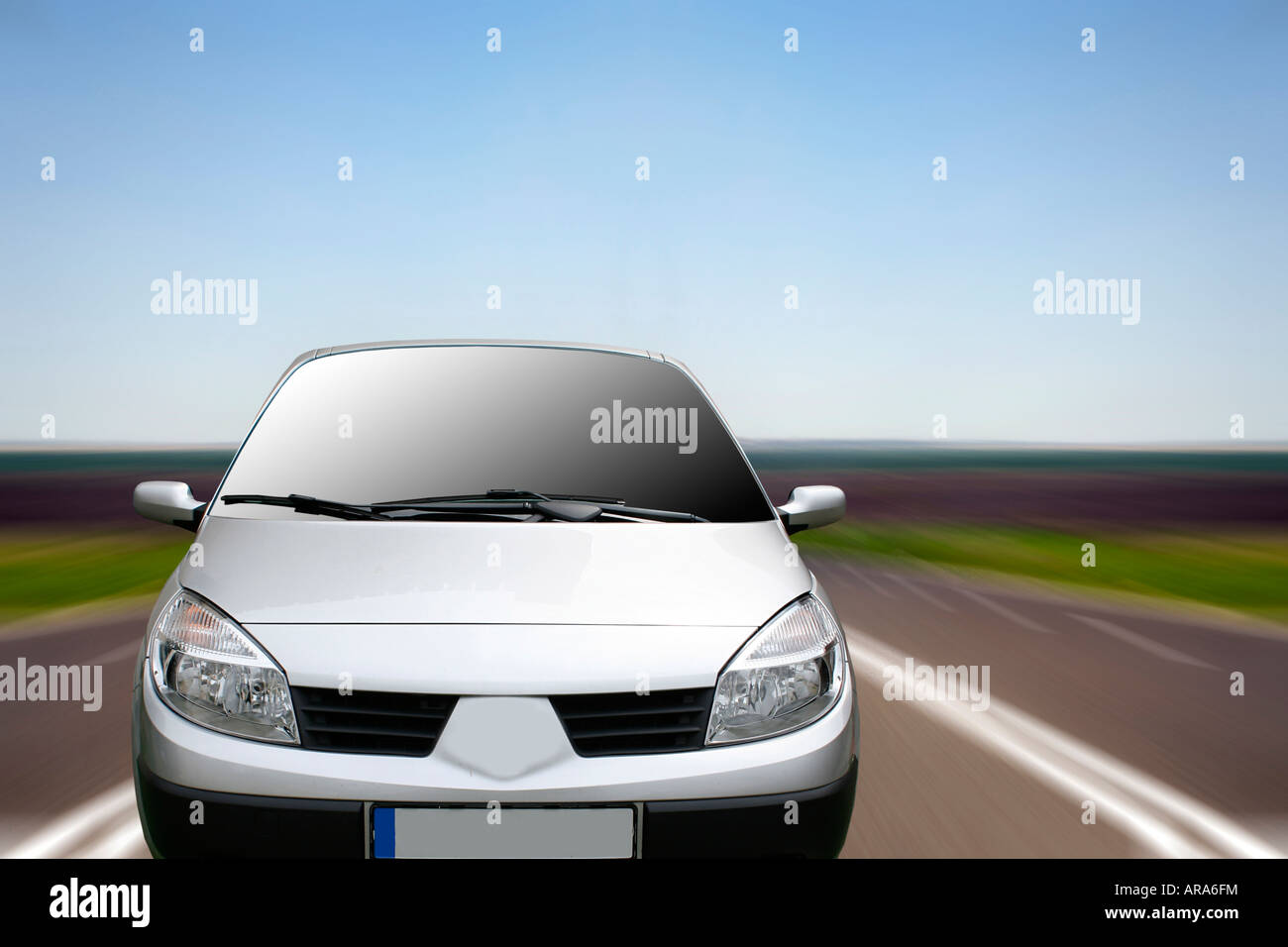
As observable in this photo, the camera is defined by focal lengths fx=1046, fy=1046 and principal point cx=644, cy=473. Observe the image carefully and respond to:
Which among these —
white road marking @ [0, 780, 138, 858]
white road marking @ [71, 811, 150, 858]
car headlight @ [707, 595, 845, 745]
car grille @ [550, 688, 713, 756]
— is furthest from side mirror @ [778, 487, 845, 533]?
white road marking @ [0, 780, 138, 858]

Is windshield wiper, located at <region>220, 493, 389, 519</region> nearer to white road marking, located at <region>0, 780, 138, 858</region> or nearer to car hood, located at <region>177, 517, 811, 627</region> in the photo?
car hood, located at <region>177, 517, 811, 627</region>

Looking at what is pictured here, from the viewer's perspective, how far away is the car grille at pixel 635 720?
7.70 feet

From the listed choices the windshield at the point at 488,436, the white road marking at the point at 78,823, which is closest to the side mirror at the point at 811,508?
the windshield at the point at 488,436

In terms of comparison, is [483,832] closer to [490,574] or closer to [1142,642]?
[490,574]

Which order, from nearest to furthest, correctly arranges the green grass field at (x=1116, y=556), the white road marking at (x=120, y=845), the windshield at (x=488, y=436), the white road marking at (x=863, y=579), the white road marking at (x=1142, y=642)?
the windshield at (x=488, y=436) → the white road marking at (x=120, y=845) → the white road marking at (x=1142, y=642) → the white road marking at (x=863, y=579) → the green grass field at (x=1116, y=556)

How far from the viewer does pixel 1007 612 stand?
967 cm

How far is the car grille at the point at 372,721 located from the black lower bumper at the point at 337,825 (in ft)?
0.44

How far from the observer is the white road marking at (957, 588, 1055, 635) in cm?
874

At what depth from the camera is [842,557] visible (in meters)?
14.7

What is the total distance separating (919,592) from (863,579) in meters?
1.24

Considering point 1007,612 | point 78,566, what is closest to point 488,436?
point 1007,612

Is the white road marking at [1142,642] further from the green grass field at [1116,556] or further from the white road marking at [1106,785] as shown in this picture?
the white road marking at [1106,785]
